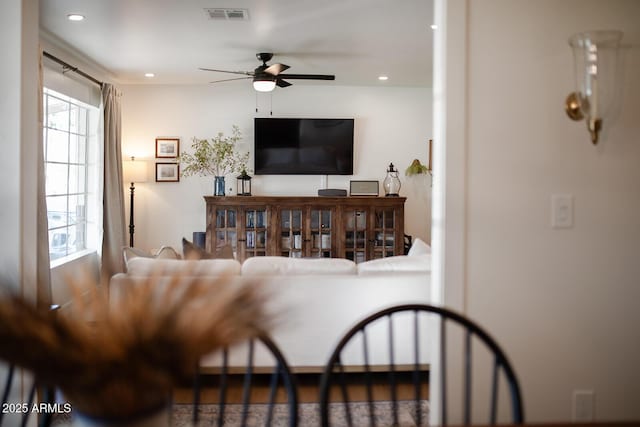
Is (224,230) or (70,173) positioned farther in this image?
(224,230)

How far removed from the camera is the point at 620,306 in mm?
2154

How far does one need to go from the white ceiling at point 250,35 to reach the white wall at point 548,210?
2.10 meters

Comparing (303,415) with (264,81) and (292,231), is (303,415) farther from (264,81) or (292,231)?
(292,231)

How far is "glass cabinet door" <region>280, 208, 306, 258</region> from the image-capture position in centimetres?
711

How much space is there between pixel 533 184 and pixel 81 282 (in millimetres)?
1727

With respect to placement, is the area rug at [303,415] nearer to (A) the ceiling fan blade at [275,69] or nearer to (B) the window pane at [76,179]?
(A) the ceiling fan blade at [275,69]

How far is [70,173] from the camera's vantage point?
6.07 metres

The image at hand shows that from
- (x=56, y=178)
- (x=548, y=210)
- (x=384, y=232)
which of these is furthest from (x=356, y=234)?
(x=548, y=210)

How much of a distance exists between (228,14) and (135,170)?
3.09m

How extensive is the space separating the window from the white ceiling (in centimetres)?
61

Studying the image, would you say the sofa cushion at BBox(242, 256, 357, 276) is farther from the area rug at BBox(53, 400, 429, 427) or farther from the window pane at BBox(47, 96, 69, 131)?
the window pane at BBox(47, 96, 69, 131)

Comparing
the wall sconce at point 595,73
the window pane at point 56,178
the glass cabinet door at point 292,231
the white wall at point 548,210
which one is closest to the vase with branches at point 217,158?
the glass cabinet door at point 292,231

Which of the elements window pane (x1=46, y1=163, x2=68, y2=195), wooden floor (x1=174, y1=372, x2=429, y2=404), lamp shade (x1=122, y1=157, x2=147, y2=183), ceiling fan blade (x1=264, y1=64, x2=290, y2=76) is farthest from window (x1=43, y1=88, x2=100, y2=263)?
wooden floor (x1=174, y1=372, x2=429, y2=404)

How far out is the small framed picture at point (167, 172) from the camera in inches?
291
